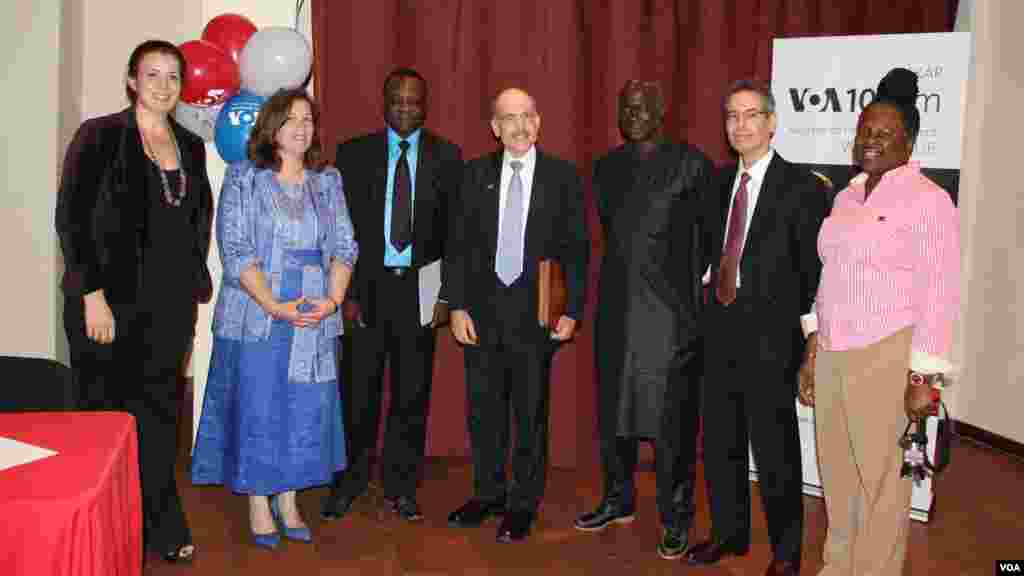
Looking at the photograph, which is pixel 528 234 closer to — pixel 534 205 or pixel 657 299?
pixel 534 205

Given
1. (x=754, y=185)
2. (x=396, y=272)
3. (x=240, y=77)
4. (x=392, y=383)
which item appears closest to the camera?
(x=754, y=185)

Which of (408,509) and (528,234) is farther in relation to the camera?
(408,509)

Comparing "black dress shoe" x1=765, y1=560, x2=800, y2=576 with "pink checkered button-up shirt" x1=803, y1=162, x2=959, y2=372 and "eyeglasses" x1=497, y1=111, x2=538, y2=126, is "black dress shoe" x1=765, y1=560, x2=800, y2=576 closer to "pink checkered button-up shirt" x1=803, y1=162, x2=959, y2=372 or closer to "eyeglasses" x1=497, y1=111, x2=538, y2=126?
"pink checkered button-up shirt" x1=803, y1=162, x2=959, y2=372

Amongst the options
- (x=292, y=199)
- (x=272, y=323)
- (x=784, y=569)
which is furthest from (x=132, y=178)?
(x=784, y=569)

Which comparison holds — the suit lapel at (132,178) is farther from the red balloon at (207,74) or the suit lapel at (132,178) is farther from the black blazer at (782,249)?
the black blazer at (782,249)

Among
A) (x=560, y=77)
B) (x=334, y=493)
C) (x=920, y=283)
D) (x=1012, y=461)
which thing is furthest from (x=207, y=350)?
(x=1012, y=461)

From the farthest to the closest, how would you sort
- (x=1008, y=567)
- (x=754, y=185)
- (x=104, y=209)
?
(x=1008, y=567) < (x=754, y=185) < (x=104, y=209)

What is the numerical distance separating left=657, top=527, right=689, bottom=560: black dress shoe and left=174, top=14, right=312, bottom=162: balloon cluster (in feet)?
7.31

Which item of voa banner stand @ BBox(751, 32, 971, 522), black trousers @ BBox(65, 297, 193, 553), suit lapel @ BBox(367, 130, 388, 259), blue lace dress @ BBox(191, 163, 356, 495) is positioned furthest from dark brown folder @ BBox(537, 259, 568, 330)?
voa banner stand @ BBox(751, 32, 971, 522)

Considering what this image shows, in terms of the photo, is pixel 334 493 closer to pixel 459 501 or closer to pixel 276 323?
pixel 459 501

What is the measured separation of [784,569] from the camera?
Result: 3.19 metres

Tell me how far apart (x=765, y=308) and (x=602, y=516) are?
1164mm

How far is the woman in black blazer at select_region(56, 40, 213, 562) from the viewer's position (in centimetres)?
305

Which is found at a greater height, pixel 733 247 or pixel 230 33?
pixel 230 33
